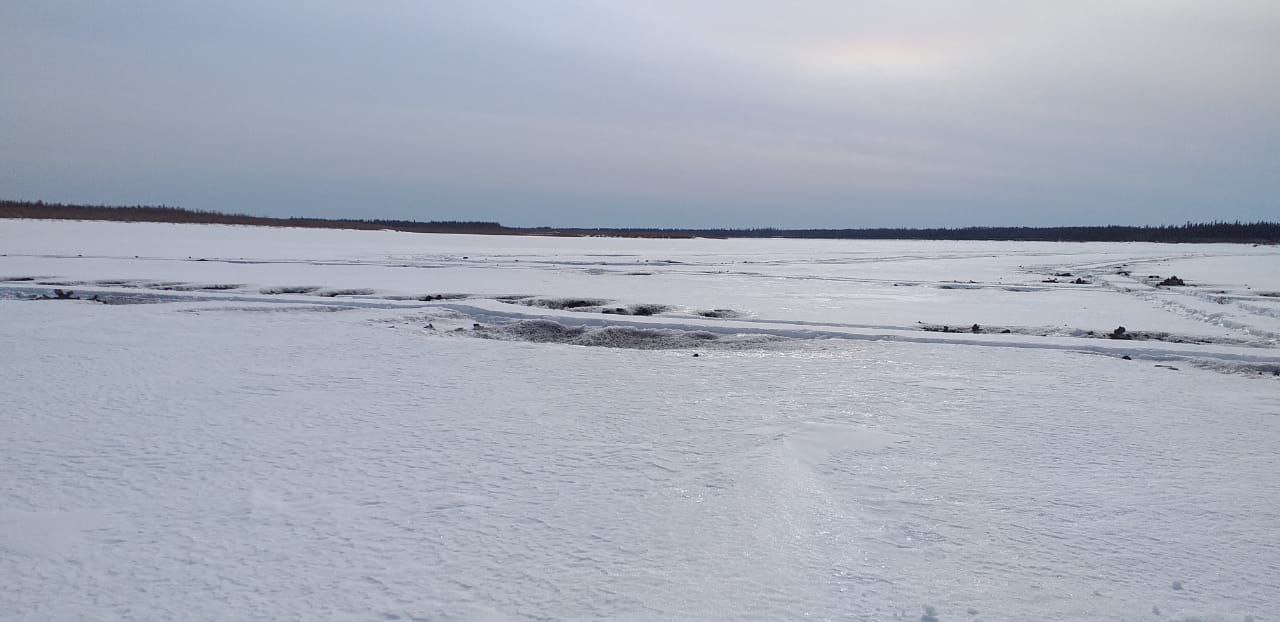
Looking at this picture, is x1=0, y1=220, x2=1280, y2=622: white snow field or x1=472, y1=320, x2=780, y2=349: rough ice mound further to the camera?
x1=472, y1=320, x2=780, y2=349: rough ice mound

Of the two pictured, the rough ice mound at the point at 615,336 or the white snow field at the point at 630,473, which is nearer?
the white snow field at the point at 630,473

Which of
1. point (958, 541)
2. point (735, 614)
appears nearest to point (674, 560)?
point (735, 614)

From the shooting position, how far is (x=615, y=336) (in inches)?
268

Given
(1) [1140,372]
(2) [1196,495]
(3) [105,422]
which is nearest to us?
(2) [1196,495]

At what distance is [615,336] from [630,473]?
12.4 feet

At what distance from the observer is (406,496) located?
8.97 feet

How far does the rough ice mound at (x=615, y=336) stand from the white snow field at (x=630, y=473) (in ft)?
0.17

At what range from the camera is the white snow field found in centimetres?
209

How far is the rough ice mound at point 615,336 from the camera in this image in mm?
6438

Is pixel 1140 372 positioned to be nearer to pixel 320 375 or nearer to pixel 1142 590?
pixel 1142 590

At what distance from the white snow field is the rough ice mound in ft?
0.17

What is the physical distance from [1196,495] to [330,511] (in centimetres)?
303

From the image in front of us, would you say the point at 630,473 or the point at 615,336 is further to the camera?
the point at 615,336

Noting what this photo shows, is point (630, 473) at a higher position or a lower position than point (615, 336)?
lower
